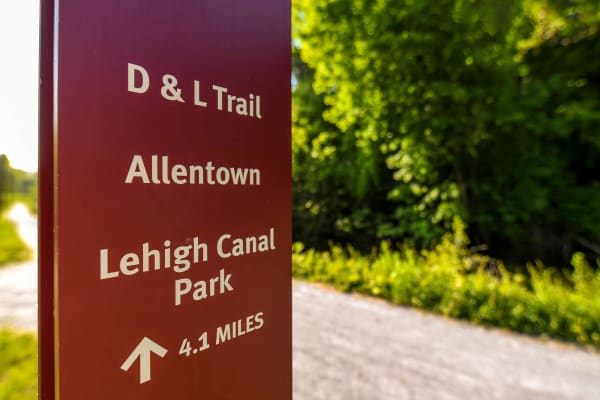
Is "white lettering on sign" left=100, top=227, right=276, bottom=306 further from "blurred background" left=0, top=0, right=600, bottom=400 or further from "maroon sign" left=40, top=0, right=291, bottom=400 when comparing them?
"blurred background" left=0, top=0, right=600, bottom=400

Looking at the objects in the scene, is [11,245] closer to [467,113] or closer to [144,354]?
[144,354]

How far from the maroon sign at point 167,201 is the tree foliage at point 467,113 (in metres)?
6.25

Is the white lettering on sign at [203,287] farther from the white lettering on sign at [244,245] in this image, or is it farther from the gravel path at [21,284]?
the gravel path at [21,284]

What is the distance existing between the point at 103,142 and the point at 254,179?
50 cm

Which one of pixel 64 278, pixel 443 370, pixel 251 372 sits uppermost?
pixel 64 278

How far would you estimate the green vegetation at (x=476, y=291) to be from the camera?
4.15 meters

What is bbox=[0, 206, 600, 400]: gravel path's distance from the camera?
3.09 m

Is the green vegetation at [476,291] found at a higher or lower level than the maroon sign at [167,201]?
lower

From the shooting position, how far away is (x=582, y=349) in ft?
12.6

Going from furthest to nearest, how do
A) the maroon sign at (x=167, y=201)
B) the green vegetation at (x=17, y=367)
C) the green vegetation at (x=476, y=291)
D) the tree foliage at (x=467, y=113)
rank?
1. the tree foliage at (x=467, y=113)
2. the green vegetation at (x=476, y=291)
3. the green vegetation at (x=17, y=367)
4. the maroon sign at (x=167, y=201)

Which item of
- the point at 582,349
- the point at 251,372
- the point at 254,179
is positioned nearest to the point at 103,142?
the point at 254,179

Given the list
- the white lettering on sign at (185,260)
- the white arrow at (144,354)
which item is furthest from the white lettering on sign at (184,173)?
the white arrow at (144,354)

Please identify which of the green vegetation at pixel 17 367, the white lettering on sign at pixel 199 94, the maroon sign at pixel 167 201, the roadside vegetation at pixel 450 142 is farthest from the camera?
the roadside vegetation at pixel 450 142

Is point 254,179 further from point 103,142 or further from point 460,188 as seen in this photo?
point 460,188
